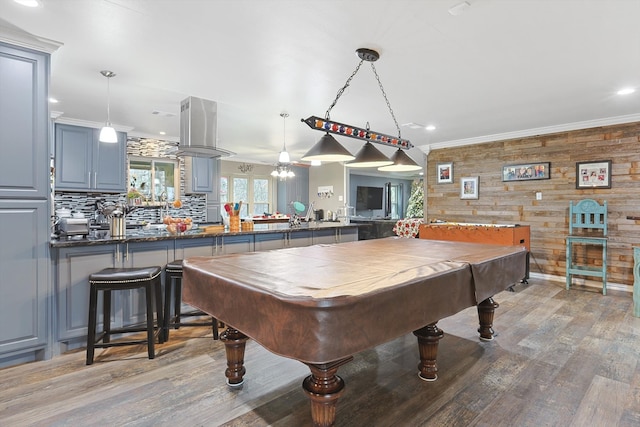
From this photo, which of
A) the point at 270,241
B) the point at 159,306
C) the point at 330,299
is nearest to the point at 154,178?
the point at 270,241

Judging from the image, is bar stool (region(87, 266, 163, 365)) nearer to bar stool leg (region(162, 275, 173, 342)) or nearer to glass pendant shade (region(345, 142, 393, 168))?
bar stool leg (region(162, 275, 173, 342))

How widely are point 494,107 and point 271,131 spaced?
3396 mm

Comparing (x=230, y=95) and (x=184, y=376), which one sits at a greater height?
(x=230, y=95)

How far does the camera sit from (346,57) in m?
2.75

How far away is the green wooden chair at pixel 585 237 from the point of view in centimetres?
439

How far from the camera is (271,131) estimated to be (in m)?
5.64

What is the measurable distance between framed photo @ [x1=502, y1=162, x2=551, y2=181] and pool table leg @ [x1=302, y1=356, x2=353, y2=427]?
17.2ft

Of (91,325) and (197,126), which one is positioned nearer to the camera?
(91,325)

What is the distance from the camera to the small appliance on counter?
277 cm

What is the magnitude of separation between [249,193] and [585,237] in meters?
7.43

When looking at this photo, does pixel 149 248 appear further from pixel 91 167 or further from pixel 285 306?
pixel 91 167

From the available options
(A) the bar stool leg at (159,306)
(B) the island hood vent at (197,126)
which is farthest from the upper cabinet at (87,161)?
(A) the bar stool leg at (159,306)

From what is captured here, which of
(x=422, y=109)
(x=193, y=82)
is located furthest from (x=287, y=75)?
(x=422, y=109)

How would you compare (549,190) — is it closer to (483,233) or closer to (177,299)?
(483,233)
